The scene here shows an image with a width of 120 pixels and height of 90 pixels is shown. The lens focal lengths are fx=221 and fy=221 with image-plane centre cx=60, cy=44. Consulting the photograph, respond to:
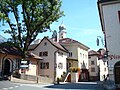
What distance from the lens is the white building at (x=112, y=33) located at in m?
22.2

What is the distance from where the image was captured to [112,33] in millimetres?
22594

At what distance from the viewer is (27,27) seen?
127 feet

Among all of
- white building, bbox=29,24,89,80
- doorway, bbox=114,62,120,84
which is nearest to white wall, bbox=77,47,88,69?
white building, bbox=29,24,89,80

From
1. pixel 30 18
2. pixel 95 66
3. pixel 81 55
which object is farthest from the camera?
pixel 95 66

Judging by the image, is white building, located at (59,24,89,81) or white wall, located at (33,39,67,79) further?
white building, located at (59,24,89,81)

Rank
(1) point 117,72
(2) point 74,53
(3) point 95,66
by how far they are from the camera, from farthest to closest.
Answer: (3) point 95,66, (2) point 74,53, (1) point 117,72

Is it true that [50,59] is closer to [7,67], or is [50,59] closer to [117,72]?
[7,67]

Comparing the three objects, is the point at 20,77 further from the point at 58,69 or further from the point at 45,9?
the point at 58,69

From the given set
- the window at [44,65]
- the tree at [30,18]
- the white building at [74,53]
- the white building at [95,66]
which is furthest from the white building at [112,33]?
the white building at [95,66]

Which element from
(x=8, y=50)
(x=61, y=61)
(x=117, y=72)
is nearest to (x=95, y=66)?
(x=61, y=61)

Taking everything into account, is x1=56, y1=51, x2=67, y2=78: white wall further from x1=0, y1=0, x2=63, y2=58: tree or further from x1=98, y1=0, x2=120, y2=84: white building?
x1=98, y1=0, x2=120, y2=84: white building

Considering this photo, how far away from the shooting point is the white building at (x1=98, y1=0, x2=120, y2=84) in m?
22.2

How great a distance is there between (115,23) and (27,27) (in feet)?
64.3

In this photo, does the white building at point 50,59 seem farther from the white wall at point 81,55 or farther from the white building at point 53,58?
the white wall at point 81,55
